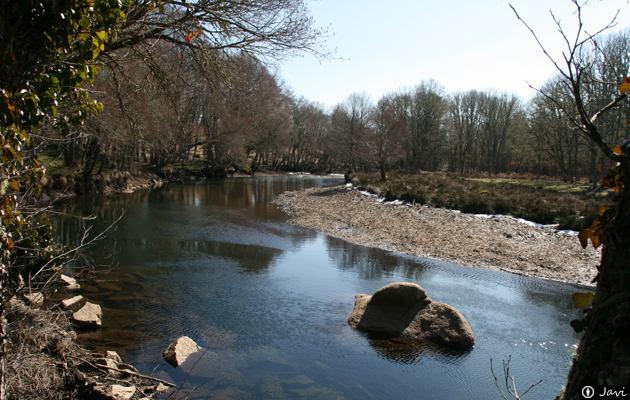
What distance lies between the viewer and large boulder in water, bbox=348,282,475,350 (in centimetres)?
952

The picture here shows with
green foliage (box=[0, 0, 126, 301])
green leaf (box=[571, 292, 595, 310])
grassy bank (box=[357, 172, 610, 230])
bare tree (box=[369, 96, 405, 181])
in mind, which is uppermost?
bare tree (box=[369, 96, 405, 181])

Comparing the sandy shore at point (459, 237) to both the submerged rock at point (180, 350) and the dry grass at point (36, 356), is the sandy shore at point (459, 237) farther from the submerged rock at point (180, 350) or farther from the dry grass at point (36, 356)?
the dry grass at point (36, 356)

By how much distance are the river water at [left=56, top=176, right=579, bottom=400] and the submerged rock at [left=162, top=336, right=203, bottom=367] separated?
17cm

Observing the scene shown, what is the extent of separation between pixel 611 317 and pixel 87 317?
9.40 meters

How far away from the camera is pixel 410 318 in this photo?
32.9ft

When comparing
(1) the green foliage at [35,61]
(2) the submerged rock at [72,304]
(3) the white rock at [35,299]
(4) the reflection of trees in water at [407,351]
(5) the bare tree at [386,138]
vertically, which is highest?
(5) the bare tree at [386,138]

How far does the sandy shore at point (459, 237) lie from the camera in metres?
16.6

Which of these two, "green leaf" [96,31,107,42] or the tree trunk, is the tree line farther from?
the tree trunk

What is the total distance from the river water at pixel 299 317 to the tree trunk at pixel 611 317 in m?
6.01

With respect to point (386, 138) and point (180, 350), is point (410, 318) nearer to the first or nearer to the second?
point (180, 350)

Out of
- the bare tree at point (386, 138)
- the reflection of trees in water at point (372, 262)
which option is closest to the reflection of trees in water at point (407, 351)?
the reflection of trees in water at point (372, 262)

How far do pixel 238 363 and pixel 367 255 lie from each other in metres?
10.5

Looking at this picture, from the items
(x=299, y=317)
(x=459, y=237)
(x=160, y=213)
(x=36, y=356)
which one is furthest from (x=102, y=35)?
(x=160, y=213)

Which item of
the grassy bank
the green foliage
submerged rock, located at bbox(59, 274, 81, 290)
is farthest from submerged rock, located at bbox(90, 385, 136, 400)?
the grassy bank
